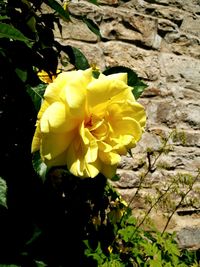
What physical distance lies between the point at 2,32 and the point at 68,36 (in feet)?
5.38

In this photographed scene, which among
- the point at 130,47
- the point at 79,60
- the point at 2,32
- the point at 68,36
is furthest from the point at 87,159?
the point at 130,47

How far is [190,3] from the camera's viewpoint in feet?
9.97

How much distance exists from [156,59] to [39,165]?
2.08 meters

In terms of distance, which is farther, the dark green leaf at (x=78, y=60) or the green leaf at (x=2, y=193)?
the dark green leaf at (x=78, y=60)

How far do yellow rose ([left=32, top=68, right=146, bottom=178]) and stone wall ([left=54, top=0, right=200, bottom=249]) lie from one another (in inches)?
66.9

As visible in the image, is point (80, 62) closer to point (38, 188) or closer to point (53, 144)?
point (53, 144)

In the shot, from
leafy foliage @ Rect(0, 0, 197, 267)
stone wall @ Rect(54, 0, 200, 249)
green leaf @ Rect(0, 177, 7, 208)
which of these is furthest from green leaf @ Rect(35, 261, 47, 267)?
stone wall @ Rect(54, 0, 200, 249)

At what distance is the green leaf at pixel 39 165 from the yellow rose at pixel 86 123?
3 cm

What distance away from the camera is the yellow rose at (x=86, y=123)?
2.84 feet

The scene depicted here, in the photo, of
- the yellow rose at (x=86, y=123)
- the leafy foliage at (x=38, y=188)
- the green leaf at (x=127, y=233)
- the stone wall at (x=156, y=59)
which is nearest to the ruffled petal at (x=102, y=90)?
the yellow rose at (x=86, y=123)

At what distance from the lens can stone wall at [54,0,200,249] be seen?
2705mm

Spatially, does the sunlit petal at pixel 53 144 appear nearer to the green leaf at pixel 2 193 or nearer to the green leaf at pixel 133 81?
the green leaf at pixel 2 193

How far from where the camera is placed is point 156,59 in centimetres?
289

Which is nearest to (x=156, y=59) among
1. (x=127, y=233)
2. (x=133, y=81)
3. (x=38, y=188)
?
(x=127, y=233)
